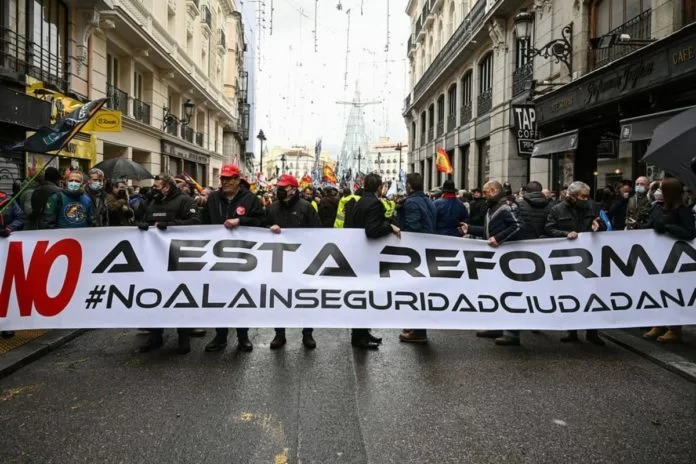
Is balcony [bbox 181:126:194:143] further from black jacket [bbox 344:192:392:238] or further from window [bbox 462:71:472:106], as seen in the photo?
black jacket [bbox 344:192:392:238]

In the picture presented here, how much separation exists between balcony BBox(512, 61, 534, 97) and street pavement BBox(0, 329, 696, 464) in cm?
1388

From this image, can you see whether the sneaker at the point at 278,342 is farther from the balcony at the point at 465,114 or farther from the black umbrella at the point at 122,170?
the balcony at the point at 465,114

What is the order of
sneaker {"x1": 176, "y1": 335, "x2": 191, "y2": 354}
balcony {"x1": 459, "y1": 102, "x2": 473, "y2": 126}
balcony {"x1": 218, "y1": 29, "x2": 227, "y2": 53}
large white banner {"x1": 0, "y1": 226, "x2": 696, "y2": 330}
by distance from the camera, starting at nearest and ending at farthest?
large white banner {"x1": 0, "y1": 226, "x2": 696, "y2": 330}, sneaker {"x1": 176, "y1": 335, "x2": 191, "y2": 354}, balcony {"x1": 459, "y1": 102, "x2": 473, "y2": 126}, balcony {"x1": 218, "y1": 29, "x2": 227, "y2": 53}

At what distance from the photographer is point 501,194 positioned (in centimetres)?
684

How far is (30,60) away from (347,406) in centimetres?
1323

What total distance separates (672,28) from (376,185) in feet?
25.5

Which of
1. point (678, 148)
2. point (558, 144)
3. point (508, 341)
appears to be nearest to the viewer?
point (678, 148)

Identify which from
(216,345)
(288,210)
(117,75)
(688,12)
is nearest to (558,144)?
(688,12)

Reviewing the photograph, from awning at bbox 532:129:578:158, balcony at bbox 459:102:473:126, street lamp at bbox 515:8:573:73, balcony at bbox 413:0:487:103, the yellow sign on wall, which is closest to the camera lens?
the yellow sign on wall

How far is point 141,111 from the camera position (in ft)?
75.2

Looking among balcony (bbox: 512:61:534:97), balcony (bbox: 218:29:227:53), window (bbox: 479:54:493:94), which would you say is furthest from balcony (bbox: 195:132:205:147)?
balcony (bbox: 512:61:534:97)

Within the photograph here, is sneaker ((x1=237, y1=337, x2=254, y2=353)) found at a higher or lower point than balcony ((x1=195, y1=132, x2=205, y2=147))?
lower

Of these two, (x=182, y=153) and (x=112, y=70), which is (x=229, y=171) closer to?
(x=112, y=70)

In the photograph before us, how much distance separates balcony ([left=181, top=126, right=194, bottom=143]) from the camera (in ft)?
99.6
